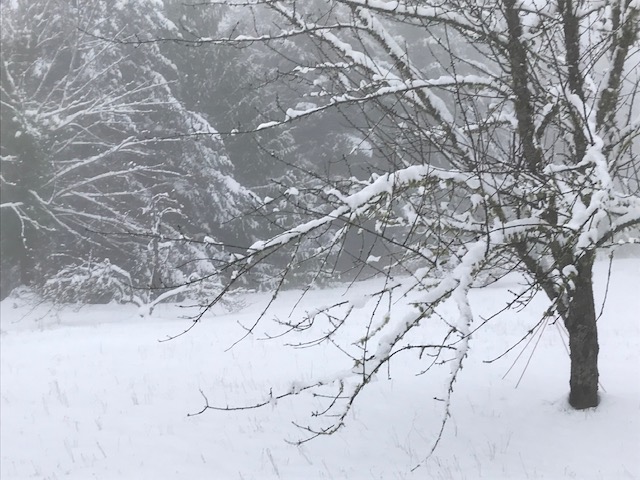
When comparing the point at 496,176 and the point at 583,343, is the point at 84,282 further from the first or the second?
the point at 496,176

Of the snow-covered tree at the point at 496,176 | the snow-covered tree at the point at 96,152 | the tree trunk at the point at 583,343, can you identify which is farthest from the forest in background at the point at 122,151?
the tree trunk at the point at 583,343

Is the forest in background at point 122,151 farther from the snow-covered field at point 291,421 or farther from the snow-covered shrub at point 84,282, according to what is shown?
→ the snow-covered field at point 291,421

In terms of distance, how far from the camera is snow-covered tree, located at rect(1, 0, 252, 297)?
19198 mm

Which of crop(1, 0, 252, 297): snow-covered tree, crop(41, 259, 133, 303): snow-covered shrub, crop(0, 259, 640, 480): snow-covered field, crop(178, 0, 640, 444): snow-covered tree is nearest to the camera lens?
crop(178, 0, 640, 444): snow-covered tree

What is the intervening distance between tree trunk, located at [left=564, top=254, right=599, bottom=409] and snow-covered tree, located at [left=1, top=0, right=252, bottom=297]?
45.8 ft

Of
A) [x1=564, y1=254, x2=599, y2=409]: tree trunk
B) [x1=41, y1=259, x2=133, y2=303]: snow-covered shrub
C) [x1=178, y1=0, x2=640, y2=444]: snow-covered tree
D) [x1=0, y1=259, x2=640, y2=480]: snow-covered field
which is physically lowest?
[x1=41, y1=259, x2=133, y2=303]: snow-covered shrub

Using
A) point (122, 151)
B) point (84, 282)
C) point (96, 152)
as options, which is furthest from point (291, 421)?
point (96, 152)

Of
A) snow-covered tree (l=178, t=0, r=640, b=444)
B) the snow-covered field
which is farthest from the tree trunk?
the snow-covered field

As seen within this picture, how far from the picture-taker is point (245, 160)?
85.9 ft

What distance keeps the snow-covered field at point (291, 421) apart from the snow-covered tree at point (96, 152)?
384 inches

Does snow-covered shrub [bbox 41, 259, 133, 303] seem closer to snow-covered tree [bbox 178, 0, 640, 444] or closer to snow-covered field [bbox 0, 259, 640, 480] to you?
snow-covered field [bbox 0, 259, 640, 480]

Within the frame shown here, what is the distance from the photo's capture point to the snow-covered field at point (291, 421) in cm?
475

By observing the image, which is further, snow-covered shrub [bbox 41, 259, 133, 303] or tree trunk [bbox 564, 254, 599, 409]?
snow-covered shrub [bbox 41, 259, 133, 303]

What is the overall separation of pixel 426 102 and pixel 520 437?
313 cm
